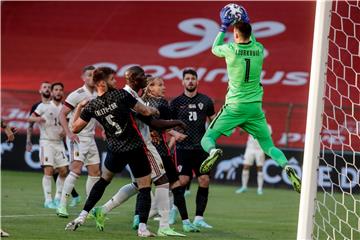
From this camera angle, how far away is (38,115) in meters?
16.3

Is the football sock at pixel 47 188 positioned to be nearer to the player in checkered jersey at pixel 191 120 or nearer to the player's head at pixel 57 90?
the player's head at pixel 57 90

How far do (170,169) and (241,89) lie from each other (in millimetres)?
1917

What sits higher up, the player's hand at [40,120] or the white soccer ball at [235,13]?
the white soccer ball at [235,13]

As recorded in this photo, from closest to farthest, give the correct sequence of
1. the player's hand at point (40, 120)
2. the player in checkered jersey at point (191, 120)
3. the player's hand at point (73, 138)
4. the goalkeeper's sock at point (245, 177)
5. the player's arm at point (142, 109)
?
1. the player's arm at point (142, 109)
2. the player in checkered jersey at point (191, 120)
3. the player's hand at point (73, 138)
4. the player's hand at point (40, 120)
5. the goalkeeper's sock at point (245, 177)

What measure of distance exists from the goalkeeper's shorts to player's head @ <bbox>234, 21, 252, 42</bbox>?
79cm

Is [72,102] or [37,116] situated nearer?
[72,102]

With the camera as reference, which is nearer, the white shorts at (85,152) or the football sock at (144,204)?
the football sock at (144,204)

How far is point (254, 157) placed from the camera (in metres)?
22.0

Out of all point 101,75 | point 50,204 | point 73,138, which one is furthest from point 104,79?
point 50,204

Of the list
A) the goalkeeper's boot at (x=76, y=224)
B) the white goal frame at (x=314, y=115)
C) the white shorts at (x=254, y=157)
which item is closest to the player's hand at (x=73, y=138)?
the goalkeeper's boot at (x=76, y=224)

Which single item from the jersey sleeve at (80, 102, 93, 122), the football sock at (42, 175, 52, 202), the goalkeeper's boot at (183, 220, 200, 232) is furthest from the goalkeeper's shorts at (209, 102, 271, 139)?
the football sock at (42, 175, 52, 202)

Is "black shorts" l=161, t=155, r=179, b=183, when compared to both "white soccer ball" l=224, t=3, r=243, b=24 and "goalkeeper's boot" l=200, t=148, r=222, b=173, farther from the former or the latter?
"white soccer ball" l=224, t=3, r=243, b=24

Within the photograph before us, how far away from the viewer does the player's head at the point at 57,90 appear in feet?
51.4

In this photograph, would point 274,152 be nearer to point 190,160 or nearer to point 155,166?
point 155,166
